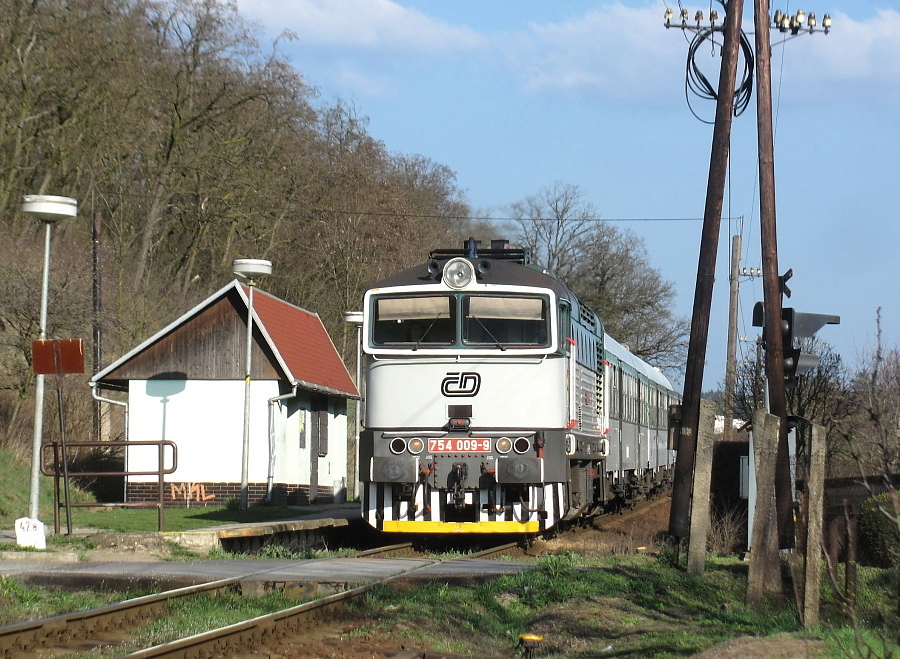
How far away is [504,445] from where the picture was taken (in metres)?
14.2

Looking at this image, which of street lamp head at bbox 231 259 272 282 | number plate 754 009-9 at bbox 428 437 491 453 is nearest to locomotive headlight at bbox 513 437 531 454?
number plate 754 009-9 at bbox 428 437 491 453

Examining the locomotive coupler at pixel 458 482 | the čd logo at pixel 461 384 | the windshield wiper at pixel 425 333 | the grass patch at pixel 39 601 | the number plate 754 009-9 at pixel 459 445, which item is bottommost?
the grass patch at pixel 39 601

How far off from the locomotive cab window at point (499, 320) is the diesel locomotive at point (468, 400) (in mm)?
13

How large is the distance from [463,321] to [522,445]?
177cm

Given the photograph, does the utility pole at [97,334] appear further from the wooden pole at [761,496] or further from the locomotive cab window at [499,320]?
the wooden pole at [761,496]

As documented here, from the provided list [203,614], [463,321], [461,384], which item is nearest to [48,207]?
[463,321]

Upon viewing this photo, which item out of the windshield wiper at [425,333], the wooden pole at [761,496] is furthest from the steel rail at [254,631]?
the windshield wiper at [425,333]

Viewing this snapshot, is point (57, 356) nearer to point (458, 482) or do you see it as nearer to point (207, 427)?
point (458, 482)

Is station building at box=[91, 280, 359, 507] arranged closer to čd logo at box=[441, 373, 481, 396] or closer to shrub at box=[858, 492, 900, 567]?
čd logo at box=[441, 373, 481, 396]

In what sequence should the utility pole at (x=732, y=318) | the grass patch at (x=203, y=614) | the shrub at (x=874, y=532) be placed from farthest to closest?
the utility pole at (x=732, y=318) < the shrub at (x=874, y=532) < the grass patch at (x=203, y=614)

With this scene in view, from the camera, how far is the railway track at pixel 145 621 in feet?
23.2

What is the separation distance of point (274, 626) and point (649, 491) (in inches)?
825

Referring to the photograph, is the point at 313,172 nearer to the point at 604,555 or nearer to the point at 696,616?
the point at 604,555

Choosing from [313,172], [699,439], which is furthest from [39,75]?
[699,439]
